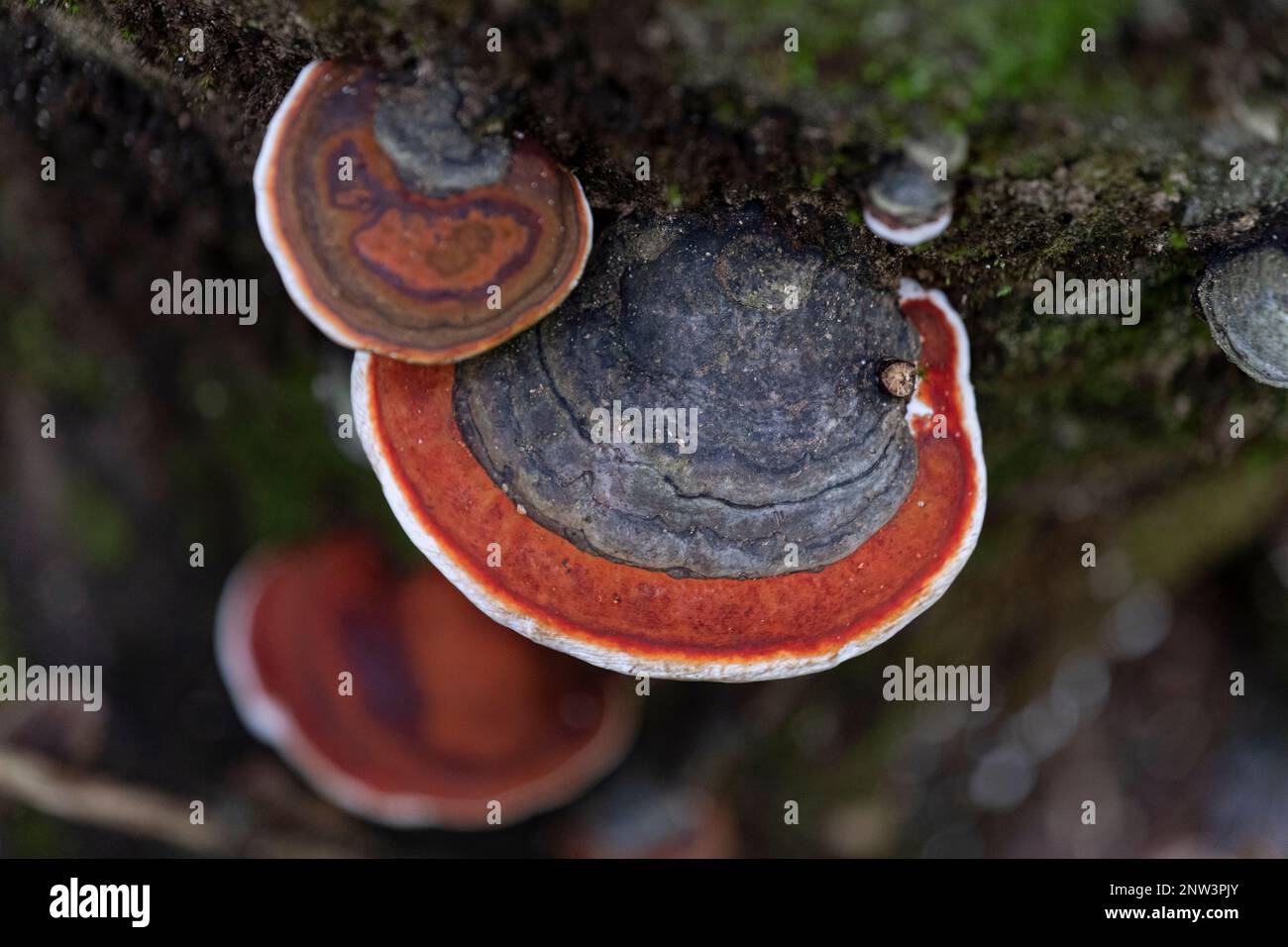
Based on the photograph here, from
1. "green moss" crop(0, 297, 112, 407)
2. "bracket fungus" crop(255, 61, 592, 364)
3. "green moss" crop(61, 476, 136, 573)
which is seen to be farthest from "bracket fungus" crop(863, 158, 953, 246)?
"green moss" crop(61, 476, 136, 573)

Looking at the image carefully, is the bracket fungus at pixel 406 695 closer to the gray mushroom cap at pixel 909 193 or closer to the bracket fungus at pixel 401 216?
the bracket fungus at pixel 401 216

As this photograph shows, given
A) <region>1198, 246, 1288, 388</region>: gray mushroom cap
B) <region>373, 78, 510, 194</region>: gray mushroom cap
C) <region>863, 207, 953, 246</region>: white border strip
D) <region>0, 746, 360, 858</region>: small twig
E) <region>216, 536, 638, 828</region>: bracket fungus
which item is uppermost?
<region>373, 78, 510, 194</region>: gray mushroom cap

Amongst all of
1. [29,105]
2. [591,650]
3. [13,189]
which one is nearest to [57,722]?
[13,189]

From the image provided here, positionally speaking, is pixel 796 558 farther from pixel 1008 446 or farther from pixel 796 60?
pixel 1008 446

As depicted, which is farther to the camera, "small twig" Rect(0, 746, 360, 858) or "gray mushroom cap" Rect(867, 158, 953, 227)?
"small twig" Rect(0, 746, 360, 858)

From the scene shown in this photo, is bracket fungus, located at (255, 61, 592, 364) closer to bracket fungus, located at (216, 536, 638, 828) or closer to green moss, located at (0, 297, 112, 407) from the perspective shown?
bracket fungus, located at (216, 536, 638, 828)

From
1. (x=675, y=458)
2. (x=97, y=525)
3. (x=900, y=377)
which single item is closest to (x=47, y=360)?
(x=97, y=525)

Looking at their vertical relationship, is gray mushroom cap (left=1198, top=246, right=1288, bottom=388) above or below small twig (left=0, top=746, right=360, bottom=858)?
above
